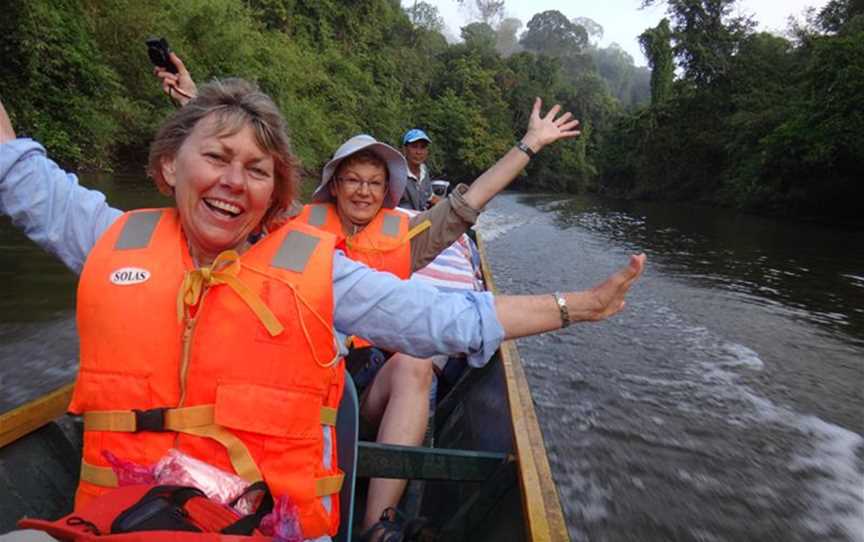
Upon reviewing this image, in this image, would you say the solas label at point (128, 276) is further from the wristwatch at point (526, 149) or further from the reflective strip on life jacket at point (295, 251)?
the wristwatch at point (526, 149)

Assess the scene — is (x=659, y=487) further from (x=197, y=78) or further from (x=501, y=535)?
(x=197, y=78)

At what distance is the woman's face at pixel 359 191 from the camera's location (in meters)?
2.46

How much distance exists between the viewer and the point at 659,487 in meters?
3.43

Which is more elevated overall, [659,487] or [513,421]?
[513,421]

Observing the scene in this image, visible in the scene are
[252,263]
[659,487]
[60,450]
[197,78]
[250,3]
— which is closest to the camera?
[252,263]

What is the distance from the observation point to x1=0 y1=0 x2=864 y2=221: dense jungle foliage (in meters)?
9.67

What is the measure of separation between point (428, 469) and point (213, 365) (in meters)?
0.86

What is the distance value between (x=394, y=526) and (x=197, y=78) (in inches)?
530

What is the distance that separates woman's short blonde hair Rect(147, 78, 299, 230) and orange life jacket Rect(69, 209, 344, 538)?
0.71ft

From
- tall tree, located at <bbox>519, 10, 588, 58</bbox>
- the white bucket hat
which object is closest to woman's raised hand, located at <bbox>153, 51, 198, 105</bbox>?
the white bucket hat

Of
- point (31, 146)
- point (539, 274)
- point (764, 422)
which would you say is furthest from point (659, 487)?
point (539, 274)

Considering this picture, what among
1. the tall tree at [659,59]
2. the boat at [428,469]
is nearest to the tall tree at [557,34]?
the tall tree at [659,59]

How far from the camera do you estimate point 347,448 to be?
150cm

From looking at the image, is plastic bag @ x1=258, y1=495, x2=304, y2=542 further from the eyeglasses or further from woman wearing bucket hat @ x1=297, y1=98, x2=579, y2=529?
the eyeglasses
